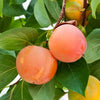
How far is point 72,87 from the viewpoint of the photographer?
1.34 ft

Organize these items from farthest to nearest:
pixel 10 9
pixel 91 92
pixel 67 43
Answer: pixel 10 9, pixel 91 92, pixel 67 43

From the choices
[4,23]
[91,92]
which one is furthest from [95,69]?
[4,23]

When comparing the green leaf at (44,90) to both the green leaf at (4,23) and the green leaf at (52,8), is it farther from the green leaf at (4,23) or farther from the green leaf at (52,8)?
the green leaf at (4,23)

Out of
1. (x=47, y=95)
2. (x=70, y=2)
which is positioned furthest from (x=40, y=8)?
(x=47, y=95)

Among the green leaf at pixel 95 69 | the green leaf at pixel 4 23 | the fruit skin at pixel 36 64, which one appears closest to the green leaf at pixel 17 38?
the fruit skin at pixel 36 64

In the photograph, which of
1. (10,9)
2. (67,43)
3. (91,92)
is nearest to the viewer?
(67,43)

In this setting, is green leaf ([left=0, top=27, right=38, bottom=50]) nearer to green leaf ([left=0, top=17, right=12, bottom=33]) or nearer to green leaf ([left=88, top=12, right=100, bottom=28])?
green leaf ([left=88, top=12, right=100, bottom=28])

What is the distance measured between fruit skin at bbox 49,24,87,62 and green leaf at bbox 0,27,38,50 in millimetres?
75

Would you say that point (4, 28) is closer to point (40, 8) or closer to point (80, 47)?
point (40, 8)

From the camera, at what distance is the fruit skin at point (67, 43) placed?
0.38 meters

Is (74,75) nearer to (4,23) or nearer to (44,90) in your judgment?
(44,90)

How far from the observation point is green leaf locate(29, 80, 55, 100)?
43 cm

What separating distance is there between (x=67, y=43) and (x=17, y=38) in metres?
0.11

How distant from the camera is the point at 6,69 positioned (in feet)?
1.64
